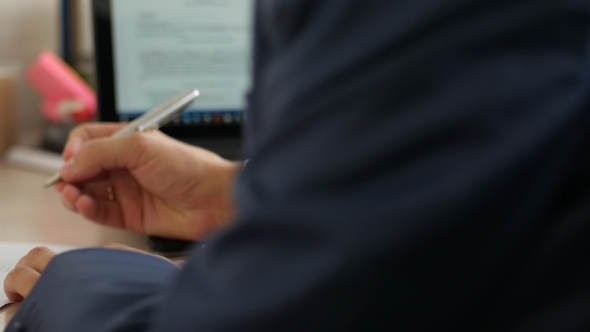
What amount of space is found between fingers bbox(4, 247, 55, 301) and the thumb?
0.18 meters

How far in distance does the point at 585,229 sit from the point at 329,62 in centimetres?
A: 14

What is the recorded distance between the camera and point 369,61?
0.25 m

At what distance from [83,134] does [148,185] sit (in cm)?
12

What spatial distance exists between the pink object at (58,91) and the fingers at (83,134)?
0.40 m

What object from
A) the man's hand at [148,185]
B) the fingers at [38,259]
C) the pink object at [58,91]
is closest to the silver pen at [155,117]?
the man's hand at [148,185]

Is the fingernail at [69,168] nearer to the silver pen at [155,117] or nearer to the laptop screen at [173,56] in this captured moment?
the silver pen at [155,117]

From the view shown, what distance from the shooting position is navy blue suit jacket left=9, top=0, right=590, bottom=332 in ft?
0.82

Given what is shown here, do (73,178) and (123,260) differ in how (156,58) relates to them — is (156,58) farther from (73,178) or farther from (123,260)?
(123,260)

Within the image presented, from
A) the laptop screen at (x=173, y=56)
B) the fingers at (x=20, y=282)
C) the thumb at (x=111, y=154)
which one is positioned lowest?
the fingers at (x=20, y=282)

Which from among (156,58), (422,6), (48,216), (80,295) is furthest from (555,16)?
(156,58)

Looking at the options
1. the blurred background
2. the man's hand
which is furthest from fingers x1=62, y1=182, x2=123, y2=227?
the blurred background

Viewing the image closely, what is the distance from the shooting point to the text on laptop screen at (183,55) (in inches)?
39.6

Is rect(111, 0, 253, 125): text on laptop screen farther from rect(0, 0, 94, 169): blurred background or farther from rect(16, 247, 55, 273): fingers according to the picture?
rect(16, 247, 55, 273): fingers

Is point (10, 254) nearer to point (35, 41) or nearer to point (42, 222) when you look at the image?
point (42, 222)
